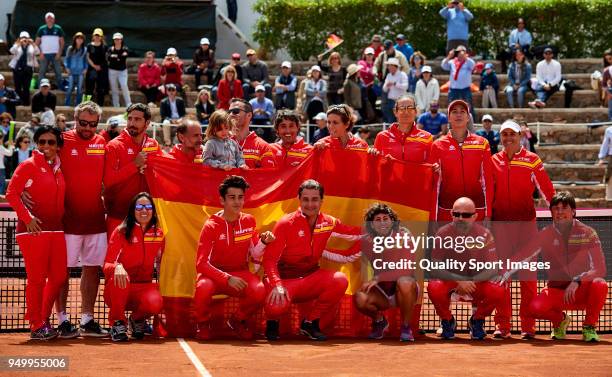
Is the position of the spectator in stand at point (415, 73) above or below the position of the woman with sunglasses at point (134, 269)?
above

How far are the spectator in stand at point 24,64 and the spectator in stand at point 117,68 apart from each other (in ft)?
5.87

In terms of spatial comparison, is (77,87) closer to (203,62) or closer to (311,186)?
(203,62)

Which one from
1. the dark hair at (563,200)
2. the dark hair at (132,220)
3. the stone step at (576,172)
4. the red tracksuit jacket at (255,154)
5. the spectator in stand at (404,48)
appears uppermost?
the spectator in stand at (404,48)

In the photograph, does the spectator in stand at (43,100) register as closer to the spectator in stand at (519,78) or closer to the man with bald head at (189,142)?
the spectator in stand at (519,78)

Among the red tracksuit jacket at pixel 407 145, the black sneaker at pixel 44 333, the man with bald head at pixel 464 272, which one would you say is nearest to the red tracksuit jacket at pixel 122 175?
the black sneaker at pixel 44 333

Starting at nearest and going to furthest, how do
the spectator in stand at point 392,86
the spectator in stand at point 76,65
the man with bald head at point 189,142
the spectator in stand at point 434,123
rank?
the man with bald head at point 189,142, the spectator in stand at point 434,123, the spectator in stand at point 392,86, the spectator in stand at point 76,65

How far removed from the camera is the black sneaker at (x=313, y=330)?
13.4 metres

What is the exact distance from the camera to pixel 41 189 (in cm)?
1328

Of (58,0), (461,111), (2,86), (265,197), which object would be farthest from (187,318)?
(58,0)

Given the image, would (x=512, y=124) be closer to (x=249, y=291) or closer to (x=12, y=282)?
(x=249, y=291)

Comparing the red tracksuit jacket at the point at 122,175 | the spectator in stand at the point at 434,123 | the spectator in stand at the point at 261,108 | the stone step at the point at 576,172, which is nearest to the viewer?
the red tracksuit jacket at the point at 122,175

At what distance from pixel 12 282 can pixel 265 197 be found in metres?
4.16

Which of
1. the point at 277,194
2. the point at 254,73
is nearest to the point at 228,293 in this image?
the point at 277,194

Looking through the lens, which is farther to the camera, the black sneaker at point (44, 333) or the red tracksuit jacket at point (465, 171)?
the red tracksuit jacket at point (465, 171)
